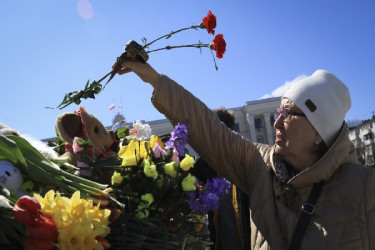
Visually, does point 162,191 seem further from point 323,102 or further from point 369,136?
point 369,136

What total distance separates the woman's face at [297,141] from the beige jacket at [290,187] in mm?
98

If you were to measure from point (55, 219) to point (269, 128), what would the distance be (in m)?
49.3

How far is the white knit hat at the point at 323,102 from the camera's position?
6.22 ft

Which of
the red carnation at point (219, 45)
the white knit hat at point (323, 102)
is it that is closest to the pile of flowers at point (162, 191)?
the red carnation at point (219, 45)

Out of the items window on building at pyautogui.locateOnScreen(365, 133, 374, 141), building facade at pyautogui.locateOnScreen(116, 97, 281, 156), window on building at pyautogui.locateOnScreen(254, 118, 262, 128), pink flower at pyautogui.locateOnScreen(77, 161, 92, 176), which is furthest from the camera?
window on building at pyautogui.locateOnScreen(254, 118, 262, 128)

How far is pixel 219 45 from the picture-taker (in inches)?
69.6

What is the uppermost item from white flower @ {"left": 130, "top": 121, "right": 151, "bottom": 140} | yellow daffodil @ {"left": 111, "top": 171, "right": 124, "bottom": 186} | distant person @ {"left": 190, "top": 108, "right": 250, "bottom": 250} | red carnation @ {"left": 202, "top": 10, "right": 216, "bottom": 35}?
red carnation @ {"left": 202, "top": 10, "right": 216, "bottom": 35}

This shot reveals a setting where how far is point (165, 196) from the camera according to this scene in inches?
41.9

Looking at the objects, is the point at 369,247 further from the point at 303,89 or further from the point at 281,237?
the point at 303,89

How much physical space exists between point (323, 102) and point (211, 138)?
2.07ft

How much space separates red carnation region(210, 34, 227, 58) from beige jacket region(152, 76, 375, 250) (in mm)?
257

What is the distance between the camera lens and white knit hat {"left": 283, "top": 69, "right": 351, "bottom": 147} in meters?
1.89

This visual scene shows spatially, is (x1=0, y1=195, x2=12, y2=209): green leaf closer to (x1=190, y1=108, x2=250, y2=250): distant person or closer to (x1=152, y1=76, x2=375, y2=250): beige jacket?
(x1=152, y1=76, x2=375, y2=250): beige jacket

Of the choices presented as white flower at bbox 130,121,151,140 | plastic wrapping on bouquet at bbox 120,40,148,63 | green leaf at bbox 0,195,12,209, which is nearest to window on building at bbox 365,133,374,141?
white flower at bbox 130,121,151,140
